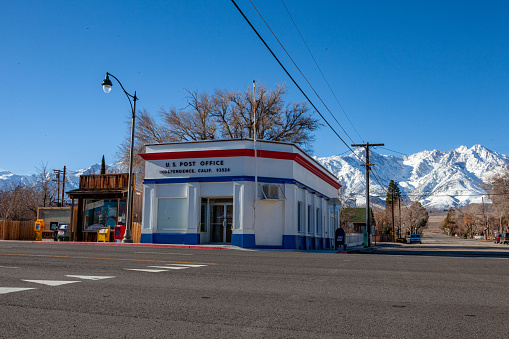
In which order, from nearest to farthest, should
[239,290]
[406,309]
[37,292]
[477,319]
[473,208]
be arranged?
[477,319] < [406,309] < [37,292] < [239,290] < [473,208]

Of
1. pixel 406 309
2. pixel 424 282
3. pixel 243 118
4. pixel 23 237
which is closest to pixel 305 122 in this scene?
pixel 243 118

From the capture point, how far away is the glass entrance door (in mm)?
28266

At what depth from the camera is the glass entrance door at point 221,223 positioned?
28.3 m

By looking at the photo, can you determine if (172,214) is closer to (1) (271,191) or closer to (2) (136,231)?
(2) (136,231)

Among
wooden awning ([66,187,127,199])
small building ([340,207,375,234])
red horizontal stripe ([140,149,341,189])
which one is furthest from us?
small building ([340,207,375,234])

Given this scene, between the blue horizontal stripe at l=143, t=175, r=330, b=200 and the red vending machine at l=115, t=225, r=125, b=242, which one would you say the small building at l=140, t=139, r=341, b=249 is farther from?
the red vending machine at l=115, t=225, r=125, b=242

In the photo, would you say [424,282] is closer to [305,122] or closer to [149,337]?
[149,337]

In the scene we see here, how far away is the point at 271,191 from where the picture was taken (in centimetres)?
2748

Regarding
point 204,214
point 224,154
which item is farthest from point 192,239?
point 224,154

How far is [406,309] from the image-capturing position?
6.35 meters

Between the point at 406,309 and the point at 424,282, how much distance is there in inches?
141

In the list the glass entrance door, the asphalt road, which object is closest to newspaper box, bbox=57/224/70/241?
the glass entrance door

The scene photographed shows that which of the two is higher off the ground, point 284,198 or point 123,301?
point 284,198

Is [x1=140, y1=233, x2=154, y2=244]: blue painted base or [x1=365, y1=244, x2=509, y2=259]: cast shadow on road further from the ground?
[x1=140, y1=233, x2=154, y2=244]: blue painted base
